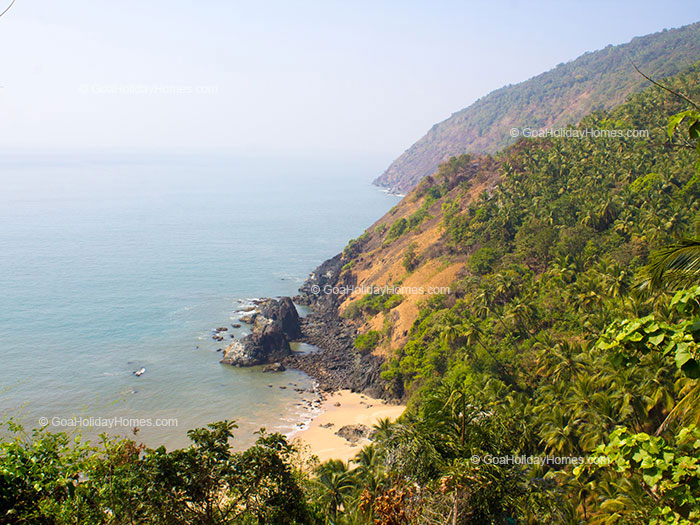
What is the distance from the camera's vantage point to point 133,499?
1593cm

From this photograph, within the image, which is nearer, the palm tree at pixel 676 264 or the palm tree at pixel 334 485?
the palm tree at pixel 676 264

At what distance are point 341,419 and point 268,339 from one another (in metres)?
20.1

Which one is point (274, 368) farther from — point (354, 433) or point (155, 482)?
point (155, 482)

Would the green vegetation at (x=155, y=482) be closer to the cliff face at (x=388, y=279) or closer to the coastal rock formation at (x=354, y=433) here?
the coastal rock formation at (x=354, y=433)

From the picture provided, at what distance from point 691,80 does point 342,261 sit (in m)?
72.9

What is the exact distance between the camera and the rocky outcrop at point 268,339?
204 feet

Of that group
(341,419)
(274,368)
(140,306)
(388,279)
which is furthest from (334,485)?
(140,306)

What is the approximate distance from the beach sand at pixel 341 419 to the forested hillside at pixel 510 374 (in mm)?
2868

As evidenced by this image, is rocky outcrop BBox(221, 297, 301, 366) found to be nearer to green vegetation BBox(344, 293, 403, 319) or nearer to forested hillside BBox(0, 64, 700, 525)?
green vegetation BBox(344, 293, 403, 319)

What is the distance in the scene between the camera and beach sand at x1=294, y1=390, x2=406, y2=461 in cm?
4184

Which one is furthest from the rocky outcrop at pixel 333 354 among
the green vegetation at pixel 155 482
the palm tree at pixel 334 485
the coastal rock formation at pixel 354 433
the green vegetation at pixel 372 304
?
the green vegetation at pixel 155 482

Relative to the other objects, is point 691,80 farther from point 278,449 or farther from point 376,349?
point 278,449

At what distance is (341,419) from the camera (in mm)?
48219

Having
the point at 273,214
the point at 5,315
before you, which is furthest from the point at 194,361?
the point at 273,214
